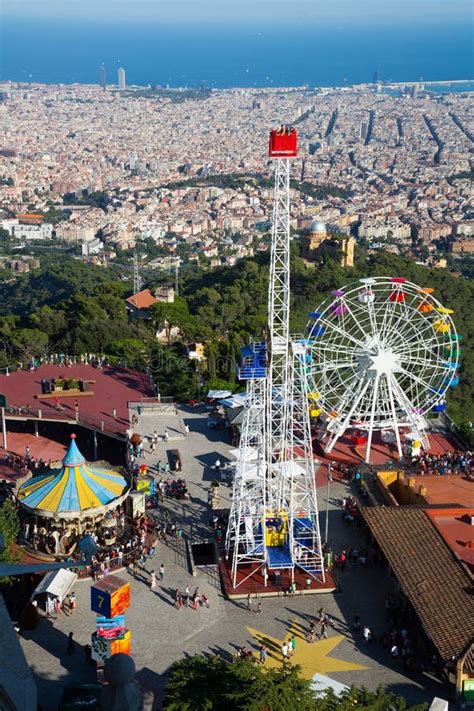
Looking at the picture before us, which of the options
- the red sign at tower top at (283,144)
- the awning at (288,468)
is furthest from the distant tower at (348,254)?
the red sign at tower top at (283,144)

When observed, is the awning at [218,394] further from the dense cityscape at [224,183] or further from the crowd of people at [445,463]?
the dense cityscape at [224,183]

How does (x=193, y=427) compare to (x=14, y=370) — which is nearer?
(x=193, y=427)

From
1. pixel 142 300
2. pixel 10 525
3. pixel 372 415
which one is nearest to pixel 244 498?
pixel 10 525

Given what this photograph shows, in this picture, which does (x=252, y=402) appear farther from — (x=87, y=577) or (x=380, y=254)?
(x=380, y=254)

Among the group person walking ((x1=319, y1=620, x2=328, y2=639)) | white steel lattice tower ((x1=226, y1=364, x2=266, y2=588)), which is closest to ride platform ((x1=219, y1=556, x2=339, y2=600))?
white steel lattice tower ((x1=226, y1=364, x2=266, y2=588))

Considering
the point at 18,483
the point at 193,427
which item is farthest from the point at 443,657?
the point at 193,427

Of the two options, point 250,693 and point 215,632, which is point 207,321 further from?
point 250,693
